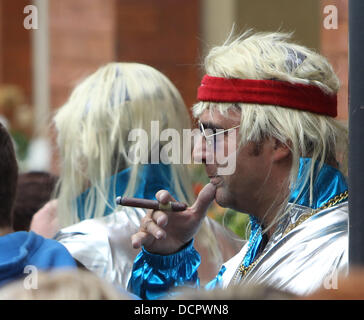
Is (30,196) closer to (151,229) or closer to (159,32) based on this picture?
(151,229)

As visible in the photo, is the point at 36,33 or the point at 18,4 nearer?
the point at 36,33

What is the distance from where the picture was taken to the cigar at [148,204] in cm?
220

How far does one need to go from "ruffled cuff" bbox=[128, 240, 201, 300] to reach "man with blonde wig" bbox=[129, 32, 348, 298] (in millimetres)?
107

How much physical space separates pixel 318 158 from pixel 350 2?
689 millimetres

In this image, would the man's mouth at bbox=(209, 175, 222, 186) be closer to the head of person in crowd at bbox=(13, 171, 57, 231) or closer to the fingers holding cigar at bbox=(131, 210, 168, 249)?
the fingers holding cigar at bbox=(131, 210, 168, 249)

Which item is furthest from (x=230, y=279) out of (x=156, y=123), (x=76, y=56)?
(x=76, y=56)

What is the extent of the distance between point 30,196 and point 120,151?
1.00 metres

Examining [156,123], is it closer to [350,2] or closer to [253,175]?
[253,175]

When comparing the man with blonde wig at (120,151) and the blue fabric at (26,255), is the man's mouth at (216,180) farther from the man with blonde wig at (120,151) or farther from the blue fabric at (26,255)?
the man with blonde wig at (120,151)

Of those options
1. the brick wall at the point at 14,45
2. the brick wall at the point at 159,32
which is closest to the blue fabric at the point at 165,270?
the brick wall at the point at 159,32

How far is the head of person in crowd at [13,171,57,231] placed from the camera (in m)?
3.76

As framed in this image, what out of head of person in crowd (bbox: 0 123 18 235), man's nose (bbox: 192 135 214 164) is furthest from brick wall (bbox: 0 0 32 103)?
man's nose (bbox: 192 135 214 164)

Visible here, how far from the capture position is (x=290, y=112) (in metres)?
2.19

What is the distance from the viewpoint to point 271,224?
7.14 feet
